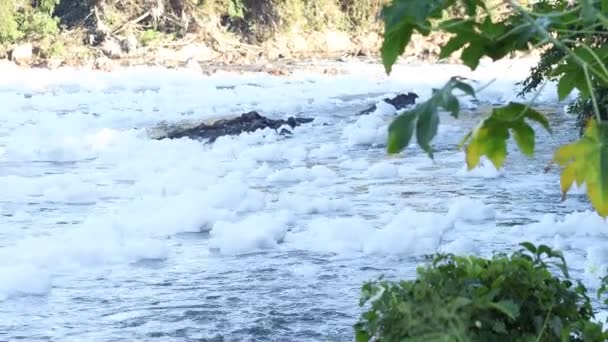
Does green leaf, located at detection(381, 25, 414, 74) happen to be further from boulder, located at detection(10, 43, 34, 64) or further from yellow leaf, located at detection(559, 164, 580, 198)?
boulder, located at detection(10, 43, 34, 64)

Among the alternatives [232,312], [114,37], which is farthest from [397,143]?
[114,37]

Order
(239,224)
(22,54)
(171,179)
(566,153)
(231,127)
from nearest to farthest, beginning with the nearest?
(566,153), (239,224), (171,179), (231,127), (22,54)

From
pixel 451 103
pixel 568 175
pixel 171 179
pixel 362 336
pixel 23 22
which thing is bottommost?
pixel 171 179

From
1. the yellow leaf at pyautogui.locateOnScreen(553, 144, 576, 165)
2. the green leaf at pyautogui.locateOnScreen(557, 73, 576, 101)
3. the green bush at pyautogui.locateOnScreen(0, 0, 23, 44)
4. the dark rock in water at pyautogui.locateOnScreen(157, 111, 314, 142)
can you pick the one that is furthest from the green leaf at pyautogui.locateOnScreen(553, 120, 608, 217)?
the green bush at pyautogui.locateOnScreen(0, 0, 23, 44)

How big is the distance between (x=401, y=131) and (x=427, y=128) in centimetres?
6

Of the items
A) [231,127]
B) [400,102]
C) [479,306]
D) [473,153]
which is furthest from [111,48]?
[473,153]

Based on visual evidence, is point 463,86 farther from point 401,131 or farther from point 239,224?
point 239,224

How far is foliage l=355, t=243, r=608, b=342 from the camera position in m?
2.16

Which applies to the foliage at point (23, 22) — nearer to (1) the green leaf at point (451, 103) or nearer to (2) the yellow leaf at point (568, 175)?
(2) the yellow leaf at point (568, 175)

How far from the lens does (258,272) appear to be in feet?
19.0

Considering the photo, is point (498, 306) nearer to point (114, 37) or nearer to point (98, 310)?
point (98, 310)

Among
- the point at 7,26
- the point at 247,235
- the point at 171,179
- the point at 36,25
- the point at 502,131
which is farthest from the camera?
the point at 36,25

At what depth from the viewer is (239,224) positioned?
6594 millimetres

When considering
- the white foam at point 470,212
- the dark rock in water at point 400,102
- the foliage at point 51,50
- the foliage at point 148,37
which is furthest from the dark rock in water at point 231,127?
the foliage at point 148,37
